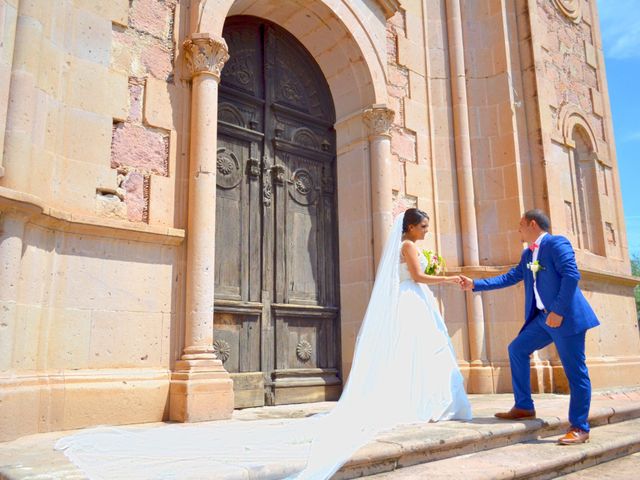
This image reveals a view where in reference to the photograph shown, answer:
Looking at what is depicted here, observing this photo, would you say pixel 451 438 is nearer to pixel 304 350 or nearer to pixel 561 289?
pixel 561 289

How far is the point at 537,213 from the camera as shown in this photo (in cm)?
469

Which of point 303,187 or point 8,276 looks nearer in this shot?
point 8,276

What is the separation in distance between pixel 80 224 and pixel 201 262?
3.62 feet

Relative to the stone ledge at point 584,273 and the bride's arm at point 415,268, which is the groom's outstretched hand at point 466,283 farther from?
the stone ledge at point 584,273

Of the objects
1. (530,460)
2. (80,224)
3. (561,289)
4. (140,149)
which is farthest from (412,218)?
(80,224)

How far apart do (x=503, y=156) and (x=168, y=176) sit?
5.16 meters

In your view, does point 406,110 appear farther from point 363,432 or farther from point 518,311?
point 363,432

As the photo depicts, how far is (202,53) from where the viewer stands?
568cm

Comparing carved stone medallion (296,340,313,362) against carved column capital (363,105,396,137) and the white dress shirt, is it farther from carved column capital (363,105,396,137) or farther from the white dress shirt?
the white dress shirt

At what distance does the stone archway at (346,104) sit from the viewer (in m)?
5.66

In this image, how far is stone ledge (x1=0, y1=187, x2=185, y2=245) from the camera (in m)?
4.00

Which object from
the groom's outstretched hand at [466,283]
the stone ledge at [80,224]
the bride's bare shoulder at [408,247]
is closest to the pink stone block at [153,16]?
the stone ledge at [80,224]

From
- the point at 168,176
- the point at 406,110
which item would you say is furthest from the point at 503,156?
the point at 168,176

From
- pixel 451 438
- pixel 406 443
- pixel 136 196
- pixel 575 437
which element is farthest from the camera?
pixel 136 196
